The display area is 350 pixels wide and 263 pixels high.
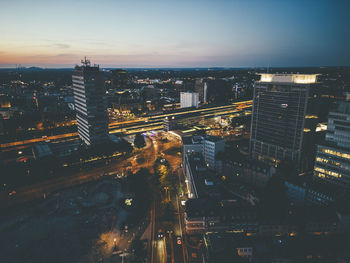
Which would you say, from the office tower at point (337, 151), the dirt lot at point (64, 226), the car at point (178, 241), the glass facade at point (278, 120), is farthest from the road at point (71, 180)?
the office tower at point (337, 151)

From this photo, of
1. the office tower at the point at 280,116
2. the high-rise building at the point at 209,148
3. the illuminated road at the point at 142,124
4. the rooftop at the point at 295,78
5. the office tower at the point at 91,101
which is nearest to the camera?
the rooftop at the point at 295,78

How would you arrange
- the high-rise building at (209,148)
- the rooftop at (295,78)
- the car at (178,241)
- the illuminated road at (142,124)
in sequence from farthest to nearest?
the illuminated road at (142,124) < the high-rise building at (209,148) < the rooftop at (295,78) < the car at (178,241)

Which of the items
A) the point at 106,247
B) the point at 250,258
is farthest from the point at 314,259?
the point at 106,247

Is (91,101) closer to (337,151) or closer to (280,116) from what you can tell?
(280,116)

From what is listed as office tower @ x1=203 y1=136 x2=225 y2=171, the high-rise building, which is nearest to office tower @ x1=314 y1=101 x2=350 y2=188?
office tower @ x1=203 y1=136 x2=225 y2=171

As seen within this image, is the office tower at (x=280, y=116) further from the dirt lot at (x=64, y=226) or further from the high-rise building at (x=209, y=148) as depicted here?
the dirt lot at (x=64, y=226)

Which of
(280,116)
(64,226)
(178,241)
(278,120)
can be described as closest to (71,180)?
(64,226)
